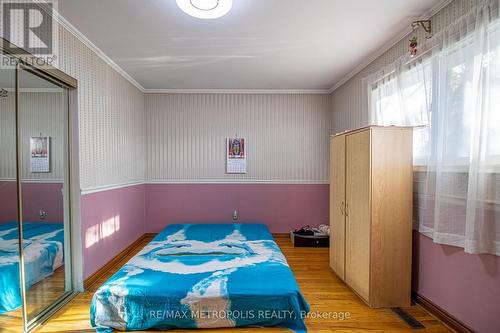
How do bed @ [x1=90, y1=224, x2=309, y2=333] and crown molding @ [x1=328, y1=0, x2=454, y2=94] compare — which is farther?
crown molding @ [x1=328, y1=0, x2=454, y2=94]

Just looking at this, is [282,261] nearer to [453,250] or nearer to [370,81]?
[453,250]

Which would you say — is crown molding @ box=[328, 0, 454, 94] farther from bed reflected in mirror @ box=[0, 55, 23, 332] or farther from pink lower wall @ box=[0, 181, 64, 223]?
pink lower wall @ box=[0, 181, 64, 223]

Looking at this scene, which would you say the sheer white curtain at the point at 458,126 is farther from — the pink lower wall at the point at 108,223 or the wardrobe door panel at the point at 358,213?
the pink lower wall at the point at 108,223

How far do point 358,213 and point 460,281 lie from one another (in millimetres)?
933

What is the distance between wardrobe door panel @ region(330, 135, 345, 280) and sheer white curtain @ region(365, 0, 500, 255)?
71 centimetres

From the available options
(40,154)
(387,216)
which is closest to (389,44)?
(387,216)

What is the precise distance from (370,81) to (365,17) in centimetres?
104

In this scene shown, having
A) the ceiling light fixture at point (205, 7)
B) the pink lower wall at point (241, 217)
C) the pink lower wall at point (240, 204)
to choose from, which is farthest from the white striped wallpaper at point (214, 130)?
the ceiling light fixture at point (205, 7)

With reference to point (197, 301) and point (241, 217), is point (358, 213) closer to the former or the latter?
point (197, 301)

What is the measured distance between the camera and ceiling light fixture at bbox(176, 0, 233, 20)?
7.18 feet

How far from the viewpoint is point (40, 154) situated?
2.45 metres

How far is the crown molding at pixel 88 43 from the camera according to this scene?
2.48m

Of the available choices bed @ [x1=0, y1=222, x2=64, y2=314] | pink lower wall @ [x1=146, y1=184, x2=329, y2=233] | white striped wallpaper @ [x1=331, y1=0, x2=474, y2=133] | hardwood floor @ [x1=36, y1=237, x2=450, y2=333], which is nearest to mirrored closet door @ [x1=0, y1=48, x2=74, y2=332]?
bed @ [x1=0, y1=222, x2=64, y2=314]

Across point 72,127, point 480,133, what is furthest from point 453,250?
point 72,127
